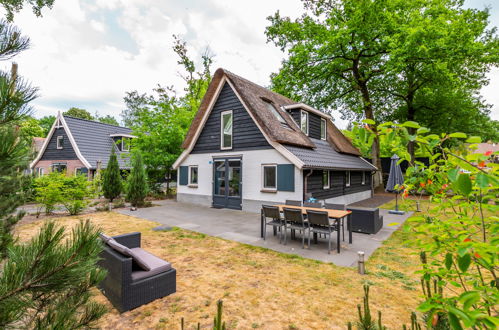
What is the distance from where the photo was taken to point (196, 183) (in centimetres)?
1466

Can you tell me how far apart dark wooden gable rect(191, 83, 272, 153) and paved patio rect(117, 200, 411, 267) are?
3531mm

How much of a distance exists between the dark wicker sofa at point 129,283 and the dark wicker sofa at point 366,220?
6445 millimetres

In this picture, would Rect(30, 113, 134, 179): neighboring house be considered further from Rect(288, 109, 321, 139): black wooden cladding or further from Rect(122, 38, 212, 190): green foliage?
Rect(288, 109, 321, 139): black wooden cladding

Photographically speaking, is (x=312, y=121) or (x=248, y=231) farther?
(x=312, y=121)

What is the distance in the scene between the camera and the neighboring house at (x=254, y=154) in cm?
1084

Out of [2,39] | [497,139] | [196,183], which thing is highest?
[497,139]

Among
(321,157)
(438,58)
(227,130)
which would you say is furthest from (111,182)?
(438,58)

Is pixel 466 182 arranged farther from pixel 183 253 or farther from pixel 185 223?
pixel 185 223

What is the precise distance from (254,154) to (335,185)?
534 cm

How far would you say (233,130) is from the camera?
12.8 meters

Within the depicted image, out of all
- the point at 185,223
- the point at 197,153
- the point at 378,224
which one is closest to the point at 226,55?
the point at 197,153

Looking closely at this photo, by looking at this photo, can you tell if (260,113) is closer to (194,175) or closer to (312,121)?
(312,121)

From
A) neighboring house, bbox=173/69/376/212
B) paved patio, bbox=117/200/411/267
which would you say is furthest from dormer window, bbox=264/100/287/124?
paved patio, bbox=117/200/411/267

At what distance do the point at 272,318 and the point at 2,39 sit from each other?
3.99 metres
